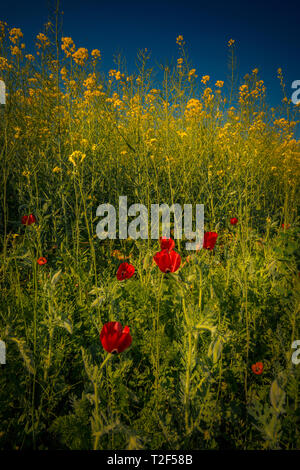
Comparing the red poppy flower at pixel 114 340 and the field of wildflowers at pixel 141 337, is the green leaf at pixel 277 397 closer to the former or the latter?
the field of wildflowers at pixel 141 337

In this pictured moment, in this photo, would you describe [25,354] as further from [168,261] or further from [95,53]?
[95,53]

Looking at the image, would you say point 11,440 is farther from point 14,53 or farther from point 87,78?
point 87,78

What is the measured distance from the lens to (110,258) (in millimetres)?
2266

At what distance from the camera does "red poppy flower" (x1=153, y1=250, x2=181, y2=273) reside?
1.04 meters

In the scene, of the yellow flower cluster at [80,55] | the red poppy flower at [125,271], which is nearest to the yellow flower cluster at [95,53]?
the yellow flower cluster at [80,55]

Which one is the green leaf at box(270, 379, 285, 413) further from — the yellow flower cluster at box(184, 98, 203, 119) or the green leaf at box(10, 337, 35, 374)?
the yellow flower cluster at box(184, 98, 203, 119)

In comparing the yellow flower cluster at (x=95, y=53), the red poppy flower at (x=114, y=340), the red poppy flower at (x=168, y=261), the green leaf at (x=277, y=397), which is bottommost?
the green leaf at (x=277, y=397)

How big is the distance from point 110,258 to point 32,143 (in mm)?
1674

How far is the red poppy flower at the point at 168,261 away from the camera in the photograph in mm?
1043

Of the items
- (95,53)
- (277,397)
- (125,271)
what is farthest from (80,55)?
(277,397)

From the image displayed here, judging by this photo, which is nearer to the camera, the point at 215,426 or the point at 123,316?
the point at 215,426

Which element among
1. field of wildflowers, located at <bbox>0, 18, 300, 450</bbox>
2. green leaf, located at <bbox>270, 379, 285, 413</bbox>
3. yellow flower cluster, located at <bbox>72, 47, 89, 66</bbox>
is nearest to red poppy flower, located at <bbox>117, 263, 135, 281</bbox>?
field of wildflowers, located at <bbox>0, 18, 300, 450</bbox>
